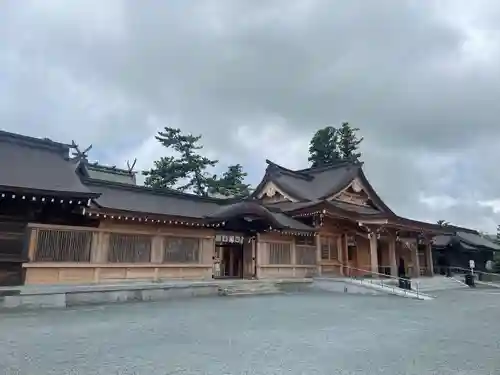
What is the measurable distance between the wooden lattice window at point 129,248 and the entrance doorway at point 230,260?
524 centimetres

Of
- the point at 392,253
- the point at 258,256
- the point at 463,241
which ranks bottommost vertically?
the point at 258,256

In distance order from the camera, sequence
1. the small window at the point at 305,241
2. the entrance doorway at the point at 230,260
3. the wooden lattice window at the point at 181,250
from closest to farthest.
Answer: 1. the wooden lattice window at the point at 181,250
2. the entrance doorway at the point at 230,260
3. the small window at the point at 305,241

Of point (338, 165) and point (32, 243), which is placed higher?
point (338, 165)

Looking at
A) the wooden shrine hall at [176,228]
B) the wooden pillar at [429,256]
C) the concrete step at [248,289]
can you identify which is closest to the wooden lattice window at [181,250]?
the wooden shrine hall at [176,228]

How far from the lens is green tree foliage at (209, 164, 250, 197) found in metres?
40.5

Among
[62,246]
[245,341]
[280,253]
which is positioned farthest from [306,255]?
[245,341]

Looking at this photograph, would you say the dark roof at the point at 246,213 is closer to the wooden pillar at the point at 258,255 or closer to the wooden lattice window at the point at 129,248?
the wooden pillar at the point at 258,255

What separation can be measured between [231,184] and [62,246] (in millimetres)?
29355

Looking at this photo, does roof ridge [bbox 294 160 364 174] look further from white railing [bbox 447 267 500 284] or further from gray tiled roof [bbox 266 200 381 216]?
white railing [bbox 447 267 500 284]

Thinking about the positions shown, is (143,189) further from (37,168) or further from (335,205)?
(335,205)

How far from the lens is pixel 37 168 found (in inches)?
535

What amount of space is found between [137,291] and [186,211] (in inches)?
215

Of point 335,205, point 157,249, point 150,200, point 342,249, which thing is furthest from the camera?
point 342,249

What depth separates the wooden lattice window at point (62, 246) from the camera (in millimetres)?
12484
